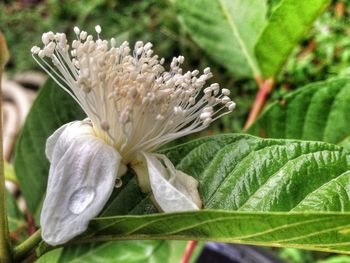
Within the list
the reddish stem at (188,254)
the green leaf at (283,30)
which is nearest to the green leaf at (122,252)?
the reddish stem at (188,254)

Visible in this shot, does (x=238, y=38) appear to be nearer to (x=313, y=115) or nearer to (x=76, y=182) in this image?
(x=313, y=115)

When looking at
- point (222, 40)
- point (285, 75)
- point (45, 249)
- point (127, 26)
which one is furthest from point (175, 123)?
point (127, 26)

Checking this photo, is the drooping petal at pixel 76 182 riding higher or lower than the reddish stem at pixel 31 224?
higher

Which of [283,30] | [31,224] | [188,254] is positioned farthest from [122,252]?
[283,30]

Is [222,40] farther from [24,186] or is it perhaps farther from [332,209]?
[332,209]

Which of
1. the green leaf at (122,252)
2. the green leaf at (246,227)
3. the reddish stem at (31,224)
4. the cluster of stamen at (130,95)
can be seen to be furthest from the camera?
the reddish stem at (31,224)

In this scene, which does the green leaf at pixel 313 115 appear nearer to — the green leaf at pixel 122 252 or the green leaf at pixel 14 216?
the green leaf at pixel 122 252
